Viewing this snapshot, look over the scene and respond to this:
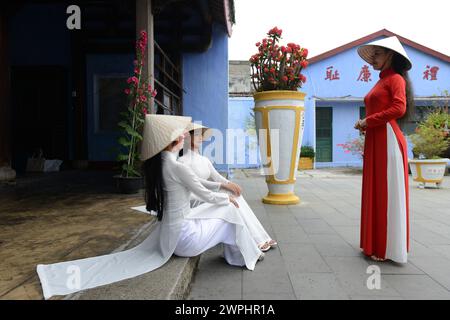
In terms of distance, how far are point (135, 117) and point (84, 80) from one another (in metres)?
4.13

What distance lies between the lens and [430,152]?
288 inches

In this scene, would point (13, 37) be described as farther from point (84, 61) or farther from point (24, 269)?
point (24, 269)

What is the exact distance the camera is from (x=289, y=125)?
15.2ft

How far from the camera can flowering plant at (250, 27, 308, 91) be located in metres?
4.72

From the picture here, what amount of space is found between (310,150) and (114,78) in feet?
22.4

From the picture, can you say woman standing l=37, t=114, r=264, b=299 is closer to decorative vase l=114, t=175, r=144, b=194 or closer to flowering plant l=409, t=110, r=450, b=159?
decorative vase l=114, t=175, r=144, b=194

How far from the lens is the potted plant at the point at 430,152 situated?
661 centimetres

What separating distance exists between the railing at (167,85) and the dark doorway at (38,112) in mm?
2397

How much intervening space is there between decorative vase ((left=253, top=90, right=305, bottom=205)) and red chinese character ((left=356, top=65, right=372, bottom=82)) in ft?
30.1

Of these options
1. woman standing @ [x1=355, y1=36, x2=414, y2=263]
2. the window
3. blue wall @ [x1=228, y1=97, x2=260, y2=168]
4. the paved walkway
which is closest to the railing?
the window

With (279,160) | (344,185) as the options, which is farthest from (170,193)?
(344,185)

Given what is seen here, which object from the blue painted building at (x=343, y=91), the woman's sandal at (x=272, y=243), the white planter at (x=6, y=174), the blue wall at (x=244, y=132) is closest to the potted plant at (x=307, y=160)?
the blue painted building at (x=343, y=91)

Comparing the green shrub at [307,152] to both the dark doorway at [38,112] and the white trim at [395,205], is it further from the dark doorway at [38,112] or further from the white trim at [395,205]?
the white trim at [395,205]

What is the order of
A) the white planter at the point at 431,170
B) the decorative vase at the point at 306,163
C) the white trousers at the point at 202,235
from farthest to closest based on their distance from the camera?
the decorative vase at the point at 306,163 < the white planter at the point at 431,170 < the white trousers at the point at 202,235
